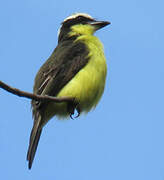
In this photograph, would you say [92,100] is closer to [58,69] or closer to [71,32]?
[58,69]

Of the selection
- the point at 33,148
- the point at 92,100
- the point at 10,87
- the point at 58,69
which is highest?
the point at 10,87

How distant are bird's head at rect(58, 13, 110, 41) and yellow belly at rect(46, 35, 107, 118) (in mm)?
836

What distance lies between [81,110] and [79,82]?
0.46 metres

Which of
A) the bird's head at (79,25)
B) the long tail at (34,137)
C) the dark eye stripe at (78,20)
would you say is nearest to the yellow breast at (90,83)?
the long tail at (34,137)

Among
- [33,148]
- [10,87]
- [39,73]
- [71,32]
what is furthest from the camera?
[71,32]

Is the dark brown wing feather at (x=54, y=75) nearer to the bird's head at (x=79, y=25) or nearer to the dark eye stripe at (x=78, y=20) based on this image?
the bird's head at (x=79, y=25)

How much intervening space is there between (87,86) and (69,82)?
0.86 ft

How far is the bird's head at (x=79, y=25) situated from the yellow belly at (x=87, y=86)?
836mm

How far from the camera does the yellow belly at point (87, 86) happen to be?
604cm

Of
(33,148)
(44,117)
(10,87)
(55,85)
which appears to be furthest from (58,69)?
(10,87)

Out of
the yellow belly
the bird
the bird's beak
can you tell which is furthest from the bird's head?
the yellow belly

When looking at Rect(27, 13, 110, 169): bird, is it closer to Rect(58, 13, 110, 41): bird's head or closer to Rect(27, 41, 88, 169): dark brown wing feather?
Rect(27, 41, 88, 169): dark brown wing feather

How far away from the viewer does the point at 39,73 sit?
21.4ft

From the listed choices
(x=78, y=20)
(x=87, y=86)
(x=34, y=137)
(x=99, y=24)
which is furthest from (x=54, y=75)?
(x=78, y=20)
